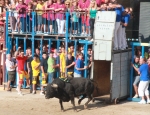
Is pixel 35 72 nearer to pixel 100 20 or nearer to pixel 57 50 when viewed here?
pixel 57 50

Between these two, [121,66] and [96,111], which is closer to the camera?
[96,111]

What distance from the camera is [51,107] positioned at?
54.2 ft

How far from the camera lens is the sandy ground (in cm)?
1575

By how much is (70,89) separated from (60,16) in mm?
4037

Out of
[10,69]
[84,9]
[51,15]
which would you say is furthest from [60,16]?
[10,69]

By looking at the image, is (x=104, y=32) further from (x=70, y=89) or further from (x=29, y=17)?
(x=29, y=17)

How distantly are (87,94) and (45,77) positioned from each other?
Answer: 9.82 ft

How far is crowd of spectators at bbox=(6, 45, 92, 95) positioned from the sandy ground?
1036mm

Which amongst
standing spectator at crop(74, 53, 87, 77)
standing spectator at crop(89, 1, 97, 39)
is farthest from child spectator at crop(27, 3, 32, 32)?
standing spectator at crop(74, 53, 87, 77)

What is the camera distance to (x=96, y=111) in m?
16.0

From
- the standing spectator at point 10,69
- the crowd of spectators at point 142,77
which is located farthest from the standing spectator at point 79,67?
the standing spectator at point 10,69

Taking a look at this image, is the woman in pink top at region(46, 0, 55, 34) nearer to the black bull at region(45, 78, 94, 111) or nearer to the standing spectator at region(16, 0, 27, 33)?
the standing spectator at region(16, 0, 27, 33)

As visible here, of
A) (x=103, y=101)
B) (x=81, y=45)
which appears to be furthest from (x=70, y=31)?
(x=103, y=101)

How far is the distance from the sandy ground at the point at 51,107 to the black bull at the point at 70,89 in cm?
40
